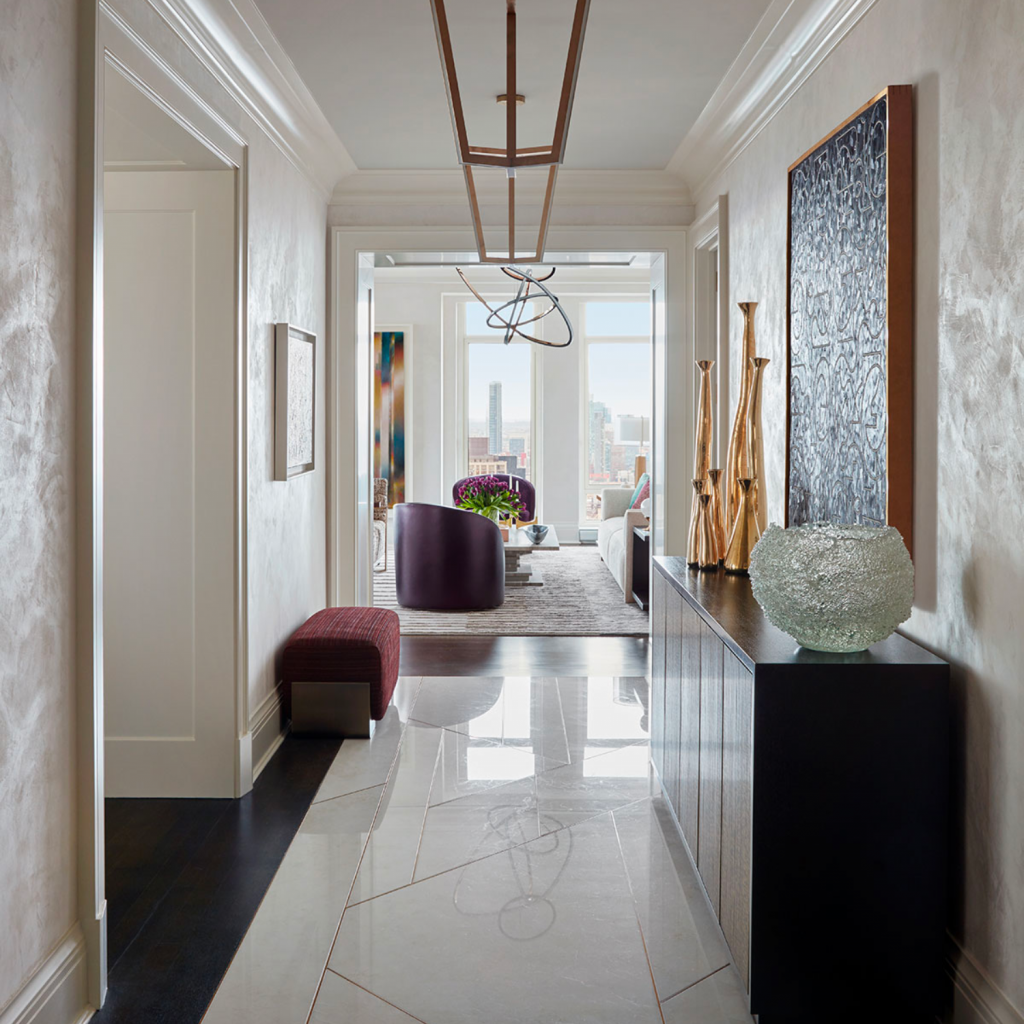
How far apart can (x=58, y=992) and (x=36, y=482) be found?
1.07m

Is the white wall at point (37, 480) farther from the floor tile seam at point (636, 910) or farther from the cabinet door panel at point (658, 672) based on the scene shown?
the cabinet door panel at point (658, 672)

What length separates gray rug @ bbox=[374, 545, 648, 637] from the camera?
21.1ft

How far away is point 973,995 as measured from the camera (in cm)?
197

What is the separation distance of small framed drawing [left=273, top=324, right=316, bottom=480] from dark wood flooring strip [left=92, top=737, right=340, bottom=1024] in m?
1.27

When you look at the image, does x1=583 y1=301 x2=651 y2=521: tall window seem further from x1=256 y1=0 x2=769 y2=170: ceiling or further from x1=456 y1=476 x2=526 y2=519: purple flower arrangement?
x1=256 y1=0 x2=769 y2=170: ceiling

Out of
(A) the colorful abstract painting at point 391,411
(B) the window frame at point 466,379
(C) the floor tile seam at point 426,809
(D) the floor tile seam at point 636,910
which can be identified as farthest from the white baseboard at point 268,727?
(B) the window frame at point 466,379

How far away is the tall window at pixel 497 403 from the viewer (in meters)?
11.2

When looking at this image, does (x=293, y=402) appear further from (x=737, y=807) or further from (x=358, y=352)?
(x=737, y=807)

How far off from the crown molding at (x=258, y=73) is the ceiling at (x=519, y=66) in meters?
0.06

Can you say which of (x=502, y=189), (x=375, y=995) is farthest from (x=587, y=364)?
(x=375, y=995)

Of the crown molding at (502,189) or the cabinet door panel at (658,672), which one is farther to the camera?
the crown molding at (502,189)

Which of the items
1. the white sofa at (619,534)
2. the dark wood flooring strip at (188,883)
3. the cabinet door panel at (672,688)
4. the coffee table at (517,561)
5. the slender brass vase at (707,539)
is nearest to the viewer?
the dark wood flooring strip at (188,883)

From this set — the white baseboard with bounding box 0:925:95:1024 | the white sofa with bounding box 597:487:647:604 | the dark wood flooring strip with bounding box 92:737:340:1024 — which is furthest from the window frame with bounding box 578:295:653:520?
the white baseboard with bounding box 0:925:95:1024

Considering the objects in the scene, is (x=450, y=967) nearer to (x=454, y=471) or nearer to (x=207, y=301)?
(x=207, y=301)
